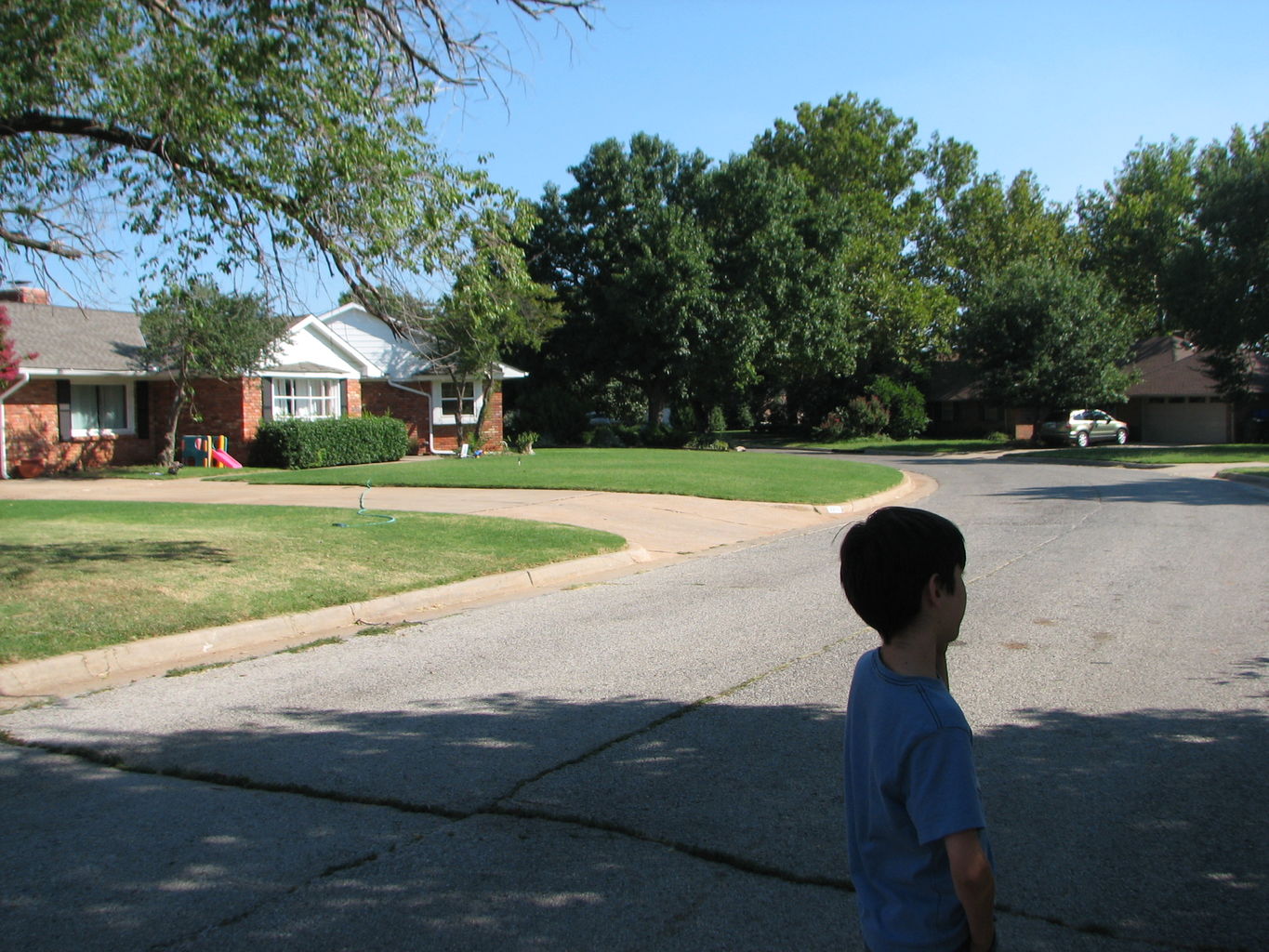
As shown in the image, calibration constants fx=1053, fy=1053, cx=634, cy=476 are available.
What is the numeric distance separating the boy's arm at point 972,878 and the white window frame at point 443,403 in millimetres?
35994

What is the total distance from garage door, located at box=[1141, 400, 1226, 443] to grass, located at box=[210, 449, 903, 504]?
29557 millimetres

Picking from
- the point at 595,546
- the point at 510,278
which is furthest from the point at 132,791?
the point at 595,546

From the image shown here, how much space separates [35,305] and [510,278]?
84.1 ft

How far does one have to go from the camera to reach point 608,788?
4980mm

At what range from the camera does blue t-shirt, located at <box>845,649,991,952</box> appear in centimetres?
211

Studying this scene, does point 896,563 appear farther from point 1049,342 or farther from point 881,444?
point 881,444

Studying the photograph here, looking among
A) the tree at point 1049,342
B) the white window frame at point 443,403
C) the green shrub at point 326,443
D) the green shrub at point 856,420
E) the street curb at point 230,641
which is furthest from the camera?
the green shrub at point 856,420

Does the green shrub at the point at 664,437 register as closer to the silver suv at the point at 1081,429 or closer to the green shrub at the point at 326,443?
the green shrub at the point at 326,443

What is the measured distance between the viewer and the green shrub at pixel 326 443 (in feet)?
94.7

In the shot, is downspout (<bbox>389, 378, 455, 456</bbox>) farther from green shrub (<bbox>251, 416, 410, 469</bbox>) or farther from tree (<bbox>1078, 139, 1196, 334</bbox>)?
tree (<bbox>1078, 139, 1196, 334</bbox>)

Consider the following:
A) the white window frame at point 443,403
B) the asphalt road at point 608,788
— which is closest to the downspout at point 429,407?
the white window frame at point 443,403

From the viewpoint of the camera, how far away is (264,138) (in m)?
10.1

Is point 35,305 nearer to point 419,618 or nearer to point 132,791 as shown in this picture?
point 419,618

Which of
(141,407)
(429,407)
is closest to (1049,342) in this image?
(429,407)
